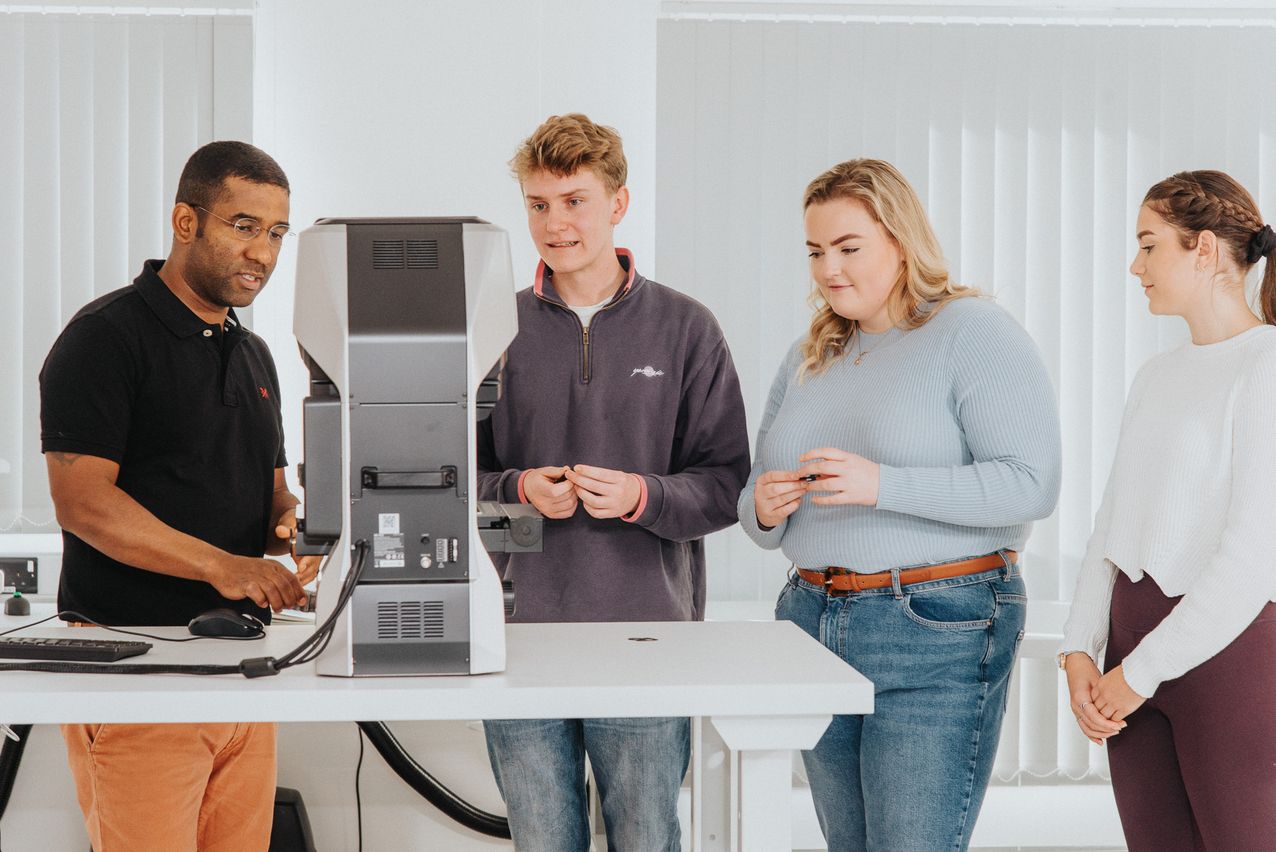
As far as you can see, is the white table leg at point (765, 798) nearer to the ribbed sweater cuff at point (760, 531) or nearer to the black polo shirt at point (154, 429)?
the ribbed sweater cuff at point (760, 531)

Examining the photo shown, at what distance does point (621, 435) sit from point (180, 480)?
717 mm

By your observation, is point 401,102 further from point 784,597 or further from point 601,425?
point 784,597

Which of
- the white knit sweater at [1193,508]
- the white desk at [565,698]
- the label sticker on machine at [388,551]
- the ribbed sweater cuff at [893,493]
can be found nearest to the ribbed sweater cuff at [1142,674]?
the white knit sweater at [1193,508]

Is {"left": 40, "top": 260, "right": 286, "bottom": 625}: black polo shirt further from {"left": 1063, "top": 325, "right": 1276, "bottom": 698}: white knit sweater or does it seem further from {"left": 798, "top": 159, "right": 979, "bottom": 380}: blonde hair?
{"left": 1063, "top": 325, "right": 1276, "bottom": 698}: white knit sweater

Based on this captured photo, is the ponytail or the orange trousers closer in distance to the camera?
the orange trousers

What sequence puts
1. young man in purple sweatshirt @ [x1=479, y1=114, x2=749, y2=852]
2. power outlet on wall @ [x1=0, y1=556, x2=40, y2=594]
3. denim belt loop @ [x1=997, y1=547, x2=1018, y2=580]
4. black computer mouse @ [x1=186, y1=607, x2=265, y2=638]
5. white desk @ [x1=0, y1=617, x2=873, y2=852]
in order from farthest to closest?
1. power outlet on wall @ [x1=0, y1=556, x2=40, y2=594]
2. young man in purple sweatshirt @ [x1=479, y1=114, x2=749, y2=852]
3. denim belt loop @ [x1=997, y1=547, x2=1018, y2=580]
4. black computer mouse @ [x1=186, y1=607, x2=265, y2=638]
5. white desk @ [x1=0, y1=617, x2=873, y2=852]

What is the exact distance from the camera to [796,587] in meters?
1.65

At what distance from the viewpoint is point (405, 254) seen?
1.27 m

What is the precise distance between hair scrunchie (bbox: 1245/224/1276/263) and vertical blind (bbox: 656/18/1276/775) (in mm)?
1544

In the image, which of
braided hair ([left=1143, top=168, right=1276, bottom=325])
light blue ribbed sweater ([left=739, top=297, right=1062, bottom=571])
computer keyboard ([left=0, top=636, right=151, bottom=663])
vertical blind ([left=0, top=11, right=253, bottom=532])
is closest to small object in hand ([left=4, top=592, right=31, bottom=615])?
vertical blind ([left=0, top=11, right=253, bottom=532])

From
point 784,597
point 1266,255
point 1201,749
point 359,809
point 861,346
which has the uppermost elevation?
point 1266,255

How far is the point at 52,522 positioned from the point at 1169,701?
2823 millimetres

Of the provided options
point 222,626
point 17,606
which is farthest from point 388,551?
point 17,606

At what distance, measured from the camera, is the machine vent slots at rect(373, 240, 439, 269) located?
4.16 feet
